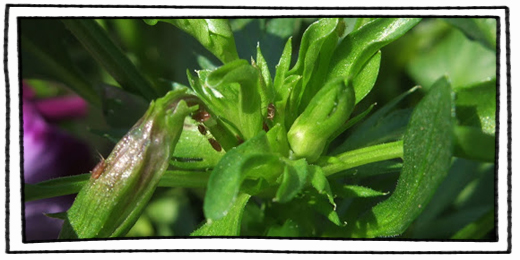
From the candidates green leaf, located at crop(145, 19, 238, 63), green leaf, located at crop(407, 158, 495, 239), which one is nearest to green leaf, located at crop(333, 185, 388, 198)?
green leaf, located at crop(145, 19, 238, 63)

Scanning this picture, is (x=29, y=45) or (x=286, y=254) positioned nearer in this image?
(x=286, y=254)

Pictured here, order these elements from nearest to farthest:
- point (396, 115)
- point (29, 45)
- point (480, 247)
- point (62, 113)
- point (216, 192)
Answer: point (216, 192) < point (480, 247) < point (396, 115) < point (29, 45) < point (62, 113)

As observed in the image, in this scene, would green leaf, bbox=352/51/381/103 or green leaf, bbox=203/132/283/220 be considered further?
green leaf, bbox=352/51/381/103

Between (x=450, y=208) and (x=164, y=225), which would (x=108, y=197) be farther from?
(x=450, y=208)

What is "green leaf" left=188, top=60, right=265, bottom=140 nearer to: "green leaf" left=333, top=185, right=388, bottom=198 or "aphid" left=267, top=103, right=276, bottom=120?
Answer: "aphid" left=267, top=103, right=276, bottom=120

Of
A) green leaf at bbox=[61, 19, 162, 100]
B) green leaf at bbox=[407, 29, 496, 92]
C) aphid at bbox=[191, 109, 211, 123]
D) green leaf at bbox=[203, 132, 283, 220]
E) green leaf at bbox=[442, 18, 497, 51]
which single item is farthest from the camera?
green leaf at bbox=[407, 29, 496, 92]
